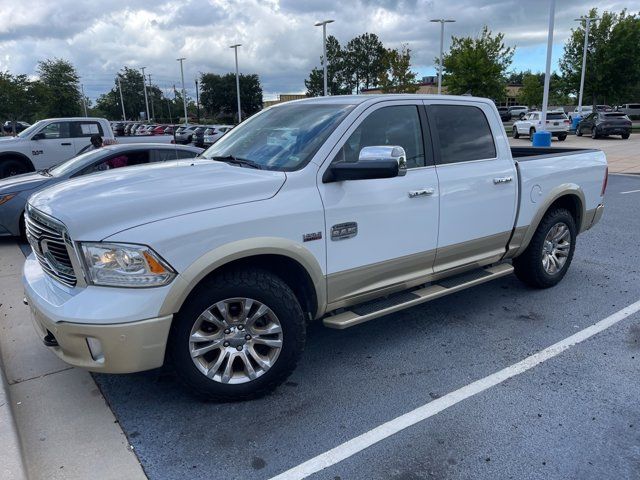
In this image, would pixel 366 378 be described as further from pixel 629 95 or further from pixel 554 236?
pixel 629 95

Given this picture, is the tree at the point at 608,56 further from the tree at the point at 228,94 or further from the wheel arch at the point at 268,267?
the tree at the point at 228,94

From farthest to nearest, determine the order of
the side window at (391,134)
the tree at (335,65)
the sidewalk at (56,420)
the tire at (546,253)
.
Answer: the tree at (335,65) → the tire at (546,253) → the side window at (391,134) → the sidewalk at (56,420)

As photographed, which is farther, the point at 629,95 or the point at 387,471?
the point at 629,95

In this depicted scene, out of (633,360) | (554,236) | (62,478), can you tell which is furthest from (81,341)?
(554,236)

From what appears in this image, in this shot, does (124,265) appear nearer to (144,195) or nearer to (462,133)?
(144,195)

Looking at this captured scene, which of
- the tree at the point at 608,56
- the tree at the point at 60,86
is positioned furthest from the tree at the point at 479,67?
the tree at the point at 60,86

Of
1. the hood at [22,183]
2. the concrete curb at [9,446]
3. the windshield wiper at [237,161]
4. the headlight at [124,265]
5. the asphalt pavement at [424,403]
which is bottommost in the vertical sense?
the asphalt pavement at [424,403]

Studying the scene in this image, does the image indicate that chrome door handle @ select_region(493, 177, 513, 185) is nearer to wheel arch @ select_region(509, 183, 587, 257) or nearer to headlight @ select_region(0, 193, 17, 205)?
wheel arch @ select_region(509, 183, 587, 257)

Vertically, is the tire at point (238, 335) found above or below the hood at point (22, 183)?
below

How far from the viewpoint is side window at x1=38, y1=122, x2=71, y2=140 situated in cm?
1245

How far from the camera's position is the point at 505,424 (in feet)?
10.1

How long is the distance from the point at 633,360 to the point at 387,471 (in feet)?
7.66

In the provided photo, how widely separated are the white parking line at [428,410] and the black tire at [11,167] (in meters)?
11.4

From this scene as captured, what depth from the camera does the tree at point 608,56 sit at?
123ft
